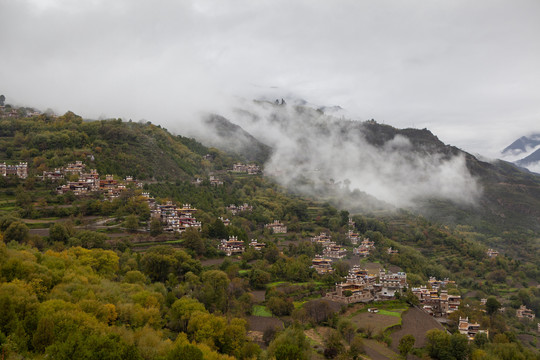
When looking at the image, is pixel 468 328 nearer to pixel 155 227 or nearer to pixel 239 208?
pixel 155 227

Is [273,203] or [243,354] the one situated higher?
[273,203]

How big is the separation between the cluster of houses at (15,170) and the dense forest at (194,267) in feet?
5.37

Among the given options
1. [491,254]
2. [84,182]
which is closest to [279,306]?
[84,182]

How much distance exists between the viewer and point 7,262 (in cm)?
2042

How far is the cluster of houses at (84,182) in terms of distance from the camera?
4384 cm

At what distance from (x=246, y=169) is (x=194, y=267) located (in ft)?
154

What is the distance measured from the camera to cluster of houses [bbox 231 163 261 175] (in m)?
78.6

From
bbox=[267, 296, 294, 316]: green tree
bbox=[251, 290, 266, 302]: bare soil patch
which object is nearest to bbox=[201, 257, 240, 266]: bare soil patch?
bbox=[251, 290, 266, 302]: bare soil patch

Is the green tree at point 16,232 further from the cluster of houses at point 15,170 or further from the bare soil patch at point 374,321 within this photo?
the bare soil patch at point 374,321

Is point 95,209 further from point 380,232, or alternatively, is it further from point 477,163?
point 477,163

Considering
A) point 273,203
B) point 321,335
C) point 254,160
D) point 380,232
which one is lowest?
point 321,335

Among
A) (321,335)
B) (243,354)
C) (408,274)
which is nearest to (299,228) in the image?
(408,274)

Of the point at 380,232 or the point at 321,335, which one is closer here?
the point at 321,335

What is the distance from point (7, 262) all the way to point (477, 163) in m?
105
